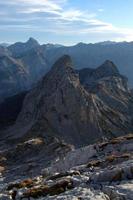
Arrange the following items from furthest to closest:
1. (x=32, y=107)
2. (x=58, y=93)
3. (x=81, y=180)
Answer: (x=32, y=107) < (x=58, y=93) < (x=81, y=180)

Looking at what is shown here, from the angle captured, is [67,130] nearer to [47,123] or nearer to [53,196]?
[47,123]

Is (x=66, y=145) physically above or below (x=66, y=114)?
above

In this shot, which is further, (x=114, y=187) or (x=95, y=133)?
(x=95, y=133)

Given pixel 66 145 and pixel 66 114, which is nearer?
pixel 66 145

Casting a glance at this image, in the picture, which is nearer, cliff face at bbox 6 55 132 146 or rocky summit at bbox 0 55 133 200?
rocky summit at bbox 0 55 133 200

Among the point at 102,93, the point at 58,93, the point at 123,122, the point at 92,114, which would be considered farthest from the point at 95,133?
the point at 102,93

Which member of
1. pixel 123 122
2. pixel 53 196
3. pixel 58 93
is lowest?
pixel 123 122

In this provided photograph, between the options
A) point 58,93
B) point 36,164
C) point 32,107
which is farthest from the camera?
point 32,107

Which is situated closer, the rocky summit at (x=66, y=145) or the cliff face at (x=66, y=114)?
the rocky summit at (x=66, y=145)
